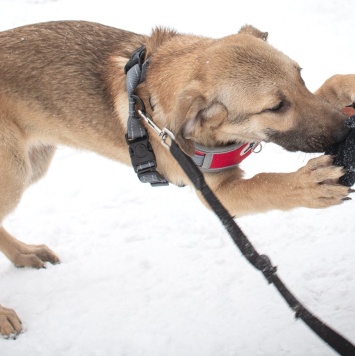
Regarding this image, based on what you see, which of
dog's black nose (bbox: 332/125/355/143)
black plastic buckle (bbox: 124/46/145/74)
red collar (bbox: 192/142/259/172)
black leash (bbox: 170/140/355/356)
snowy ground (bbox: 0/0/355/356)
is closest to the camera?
black leash (bbox: 170/140/355/356)

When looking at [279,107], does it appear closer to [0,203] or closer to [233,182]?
[233,182]

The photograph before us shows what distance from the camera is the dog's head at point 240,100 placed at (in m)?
3.06

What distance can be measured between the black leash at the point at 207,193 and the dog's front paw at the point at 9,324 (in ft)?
5.80

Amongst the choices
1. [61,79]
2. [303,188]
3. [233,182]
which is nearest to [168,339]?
[233,182]

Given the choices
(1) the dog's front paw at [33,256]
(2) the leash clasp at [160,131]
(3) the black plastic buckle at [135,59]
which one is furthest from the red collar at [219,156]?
(1) the dog's front paw at [33,256]

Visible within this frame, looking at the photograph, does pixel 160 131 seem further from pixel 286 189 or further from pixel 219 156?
pixel 286 189

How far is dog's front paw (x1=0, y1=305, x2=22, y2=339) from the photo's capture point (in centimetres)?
405

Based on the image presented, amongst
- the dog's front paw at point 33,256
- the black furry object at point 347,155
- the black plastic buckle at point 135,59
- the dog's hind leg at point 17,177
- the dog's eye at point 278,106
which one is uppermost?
the black plastic buckle at point 135,59

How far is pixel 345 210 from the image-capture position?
470 cm

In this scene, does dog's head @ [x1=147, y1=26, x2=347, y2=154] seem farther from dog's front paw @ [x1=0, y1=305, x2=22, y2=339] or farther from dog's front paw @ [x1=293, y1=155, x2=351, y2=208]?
dog's front paw @ [x1=0, y1=305, x2=22, y2=339]

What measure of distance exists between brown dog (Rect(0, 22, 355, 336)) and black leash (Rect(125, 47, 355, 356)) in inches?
4.5

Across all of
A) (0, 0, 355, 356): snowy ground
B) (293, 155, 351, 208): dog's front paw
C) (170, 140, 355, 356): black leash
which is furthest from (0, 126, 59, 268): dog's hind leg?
(293, 155, 351, 208): dog's front paw

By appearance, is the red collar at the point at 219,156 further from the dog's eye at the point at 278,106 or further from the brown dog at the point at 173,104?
the dog's eye at the point at 278,106

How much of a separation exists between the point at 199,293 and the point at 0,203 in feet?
6.47
